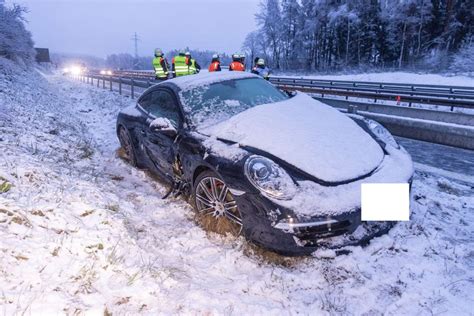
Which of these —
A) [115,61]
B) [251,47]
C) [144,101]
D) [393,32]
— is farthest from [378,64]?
[115,61]

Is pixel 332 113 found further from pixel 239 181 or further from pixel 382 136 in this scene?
pixel 239 181

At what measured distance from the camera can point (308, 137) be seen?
3656 millimetres

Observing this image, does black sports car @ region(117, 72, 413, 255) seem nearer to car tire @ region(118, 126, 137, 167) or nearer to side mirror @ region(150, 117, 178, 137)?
side mirror @ region(150, 117, 178, 137)

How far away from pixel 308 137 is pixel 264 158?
0.66 m

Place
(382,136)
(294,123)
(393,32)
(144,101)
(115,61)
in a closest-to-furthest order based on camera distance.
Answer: (294,123) → (382,136) → (144,101) → (393,32) → (115,61)

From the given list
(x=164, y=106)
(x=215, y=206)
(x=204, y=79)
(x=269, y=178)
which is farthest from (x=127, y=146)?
(x=269, y=178)

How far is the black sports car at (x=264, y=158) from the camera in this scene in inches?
116

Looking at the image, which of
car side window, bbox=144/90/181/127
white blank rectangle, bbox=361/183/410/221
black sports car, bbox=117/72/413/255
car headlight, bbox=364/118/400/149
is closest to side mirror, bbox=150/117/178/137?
black sports car, bbox=117/72/413/255

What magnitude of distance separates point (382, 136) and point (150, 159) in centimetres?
318

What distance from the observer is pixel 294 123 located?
3.92m

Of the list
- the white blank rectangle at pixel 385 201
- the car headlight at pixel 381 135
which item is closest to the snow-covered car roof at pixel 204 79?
the car headlight at pixel 381 135

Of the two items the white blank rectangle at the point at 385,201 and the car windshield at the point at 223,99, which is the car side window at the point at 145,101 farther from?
the white blank rectangle at the point at 385,201

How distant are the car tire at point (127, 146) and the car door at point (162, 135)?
0.70m

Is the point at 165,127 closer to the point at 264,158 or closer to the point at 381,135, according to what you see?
the point at 264,158
